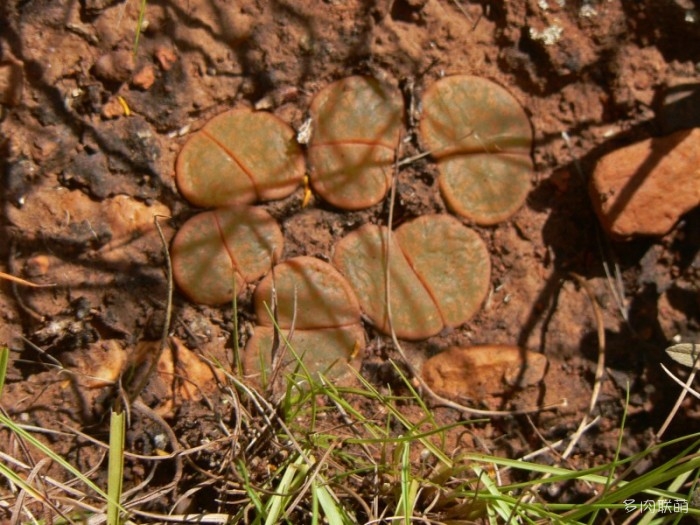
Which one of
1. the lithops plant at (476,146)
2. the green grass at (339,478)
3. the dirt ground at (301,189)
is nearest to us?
the green grass at (339,478)

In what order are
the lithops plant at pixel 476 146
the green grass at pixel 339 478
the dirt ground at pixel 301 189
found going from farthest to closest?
the lithops plant at pixel 476 146
the dirt ground at pixel 301 189
the green grass at pixel 339 478

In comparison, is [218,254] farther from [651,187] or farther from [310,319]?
[651,187]

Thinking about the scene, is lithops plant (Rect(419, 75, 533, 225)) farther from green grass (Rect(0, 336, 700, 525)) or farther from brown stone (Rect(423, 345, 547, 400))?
green grass (Rect(0, 336, 700, 525))

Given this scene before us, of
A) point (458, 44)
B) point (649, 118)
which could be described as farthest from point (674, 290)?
point (458, 44)

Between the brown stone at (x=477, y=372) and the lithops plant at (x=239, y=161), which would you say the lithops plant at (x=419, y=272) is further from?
the lithops plant at (x=239, y=161)

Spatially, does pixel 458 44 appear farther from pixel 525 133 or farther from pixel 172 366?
pixel 172 366

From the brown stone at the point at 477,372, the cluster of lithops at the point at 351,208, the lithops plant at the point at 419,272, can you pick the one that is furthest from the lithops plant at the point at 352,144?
the brown stone at the point at 477,372
